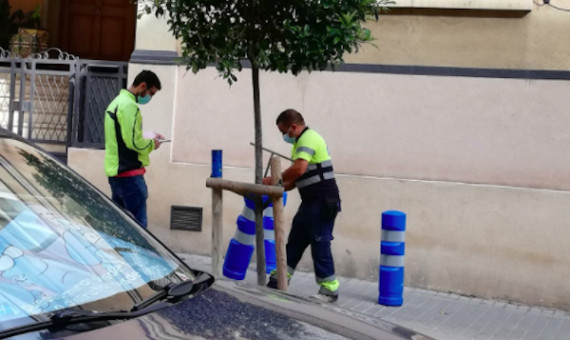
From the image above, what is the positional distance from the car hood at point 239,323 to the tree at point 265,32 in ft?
10.4

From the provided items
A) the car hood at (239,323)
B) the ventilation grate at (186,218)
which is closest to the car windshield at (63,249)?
the car hood at (239,323)

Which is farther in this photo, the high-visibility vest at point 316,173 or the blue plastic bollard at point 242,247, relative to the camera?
the blue plastic bollard at point 242,247

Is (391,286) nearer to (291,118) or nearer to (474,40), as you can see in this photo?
(291,118)

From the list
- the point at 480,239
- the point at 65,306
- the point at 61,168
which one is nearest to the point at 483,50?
the point at 480,239

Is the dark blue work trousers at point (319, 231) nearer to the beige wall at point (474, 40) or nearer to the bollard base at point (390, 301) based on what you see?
the bollard base at point (390, 301)

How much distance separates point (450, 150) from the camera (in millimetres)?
9648

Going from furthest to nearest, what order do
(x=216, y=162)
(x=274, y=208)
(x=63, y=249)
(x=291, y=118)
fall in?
(x=291, y=118) < (x=216, y=162) < (x=274, y=208) < (x=63, y=249)

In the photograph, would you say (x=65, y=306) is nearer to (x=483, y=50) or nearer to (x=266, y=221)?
(x=266, y=221)

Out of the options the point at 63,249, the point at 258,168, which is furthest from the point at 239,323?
the point at 258,168

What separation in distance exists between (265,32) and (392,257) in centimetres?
272

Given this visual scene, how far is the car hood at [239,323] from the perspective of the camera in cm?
286

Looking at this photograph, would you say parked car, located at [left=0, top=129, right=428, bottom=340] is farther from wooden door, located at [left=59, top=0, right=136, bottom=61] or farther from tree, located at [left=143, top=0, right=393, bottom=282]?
wooden door, located at [left=59, top=0, right=136, bottom=61]

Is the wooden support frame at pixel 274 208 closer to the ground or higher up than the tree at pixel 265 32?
closer to the ground

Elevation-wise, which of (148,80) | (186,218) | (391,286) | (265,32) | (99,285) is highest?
(265,32)
